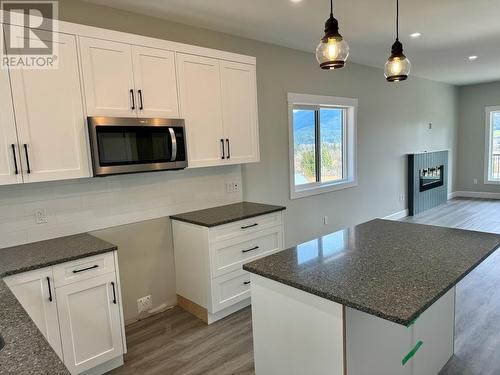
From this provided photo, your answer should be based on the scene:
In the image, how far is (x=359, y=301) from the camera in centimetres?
132

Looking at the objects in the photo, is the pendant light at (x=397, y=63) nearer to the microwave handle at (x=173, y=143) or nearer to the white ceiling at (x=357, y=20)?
the white ceiling at (x=357, y=20)

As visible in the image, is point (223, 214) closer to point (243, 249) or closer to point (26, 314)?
point (243, 249)

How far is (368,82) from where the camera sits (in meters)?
5.62

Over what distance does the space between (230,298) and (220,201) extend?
3.36 feet

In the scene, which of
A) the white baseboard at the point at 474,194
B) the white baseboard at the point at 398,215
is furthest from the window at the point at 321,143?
the white baseboard at the point at 474,194

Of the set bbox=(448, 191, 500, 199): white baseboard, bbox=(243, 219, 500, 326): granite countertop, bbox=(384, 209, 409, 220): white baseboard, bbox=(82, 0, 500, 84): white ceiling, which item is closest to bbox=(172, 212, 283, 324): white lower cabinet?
bbox=(243, 219, 500, 326): granite countertop

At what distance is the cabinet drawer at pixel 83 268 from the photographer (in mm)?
2084

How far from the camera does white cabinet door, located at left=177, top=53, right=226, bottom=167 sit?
9.59ft

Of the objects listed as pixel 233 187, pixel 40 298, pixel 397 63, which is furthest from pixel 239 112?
pixel 40 298

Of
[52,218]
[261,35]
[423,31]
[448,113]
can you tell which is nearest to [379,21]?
[423,31]

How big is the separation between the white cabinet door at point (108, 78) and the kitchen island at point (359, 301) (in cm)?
161

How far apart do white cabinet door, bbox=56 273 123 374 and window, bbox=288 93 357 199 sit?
272cm

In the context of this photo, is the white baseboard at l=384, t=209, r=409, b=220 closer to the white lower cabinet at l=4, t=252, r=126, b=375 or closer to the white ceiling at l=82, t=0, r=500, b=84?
the white ceiling at l=82, t=0, r=500, b=84

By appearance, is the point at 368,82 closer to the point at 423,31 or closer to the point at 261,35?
the point at 423,31
